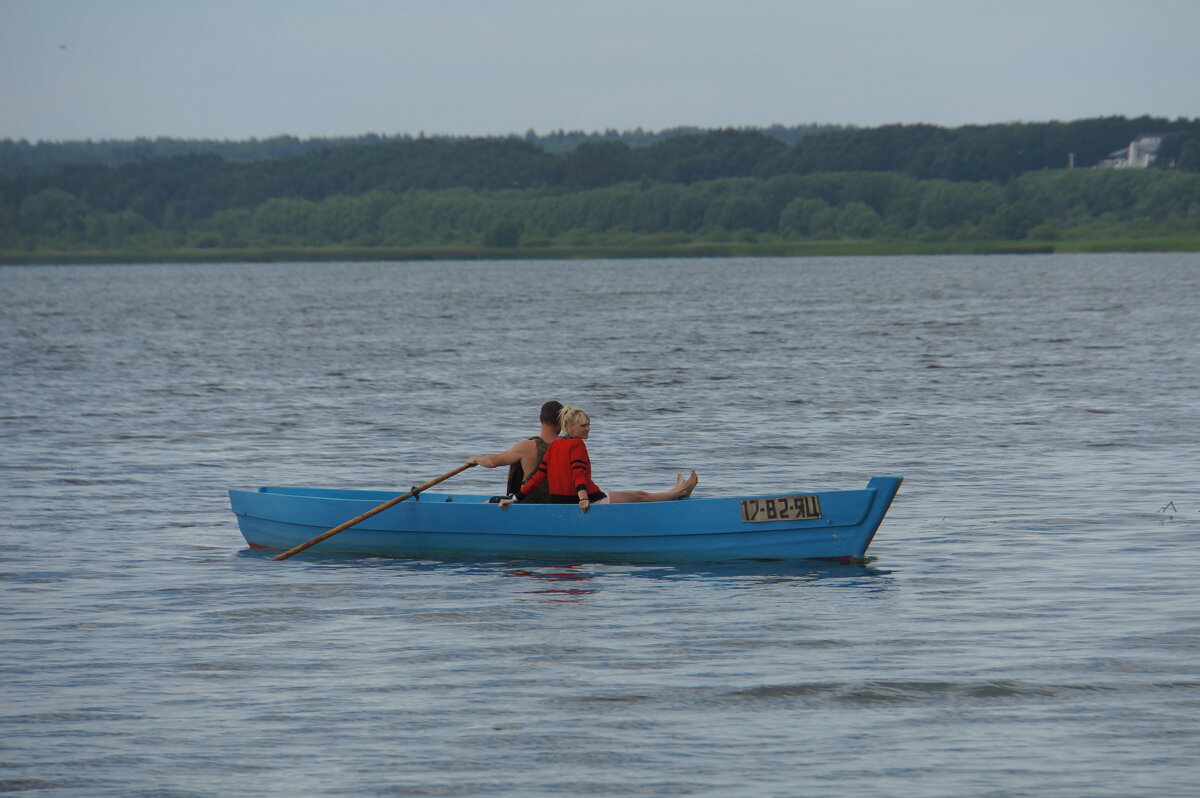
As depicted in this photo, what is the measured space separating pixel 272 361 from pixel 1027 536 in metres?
38.9

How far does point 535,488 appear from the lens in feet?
49.9

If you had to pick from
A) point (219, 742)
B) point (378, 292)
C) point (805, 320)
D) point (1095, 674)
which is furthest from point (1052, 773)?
point (378, 292)

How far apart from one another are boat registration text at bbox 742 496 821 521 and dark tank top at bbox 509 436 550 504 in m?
2.14

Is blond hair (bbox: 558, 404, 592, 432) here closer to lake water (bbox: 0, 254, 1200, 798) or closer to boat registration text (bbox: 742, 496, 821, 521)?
lake water (bbox: 0, 254, 1200, 798)

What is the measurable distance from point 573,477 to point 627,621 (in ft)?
7.90

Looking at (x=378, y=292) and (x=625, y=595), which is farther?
(x=378, y=292)

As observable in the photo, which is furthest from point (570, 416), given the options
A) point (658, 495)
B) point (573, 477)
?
point (658, 495)

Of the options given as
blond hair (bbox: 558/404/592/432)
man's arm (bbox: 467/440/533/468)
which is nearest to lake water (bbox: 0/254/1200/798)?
man's arm (bbox: 467/440/533/468)

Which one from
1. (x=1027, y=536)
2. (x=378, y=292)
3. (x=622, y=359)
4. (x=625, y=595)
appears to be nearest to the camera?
(x=625, y=595)

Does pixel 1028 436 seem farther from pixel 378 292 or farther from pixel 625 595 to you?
pixel 378 292

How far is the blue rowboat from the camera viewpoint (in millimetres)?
14258

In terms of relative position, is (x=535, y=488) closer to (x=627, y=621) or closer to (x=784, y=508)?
(x=784, y=508)

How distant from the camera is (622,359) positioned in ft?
168

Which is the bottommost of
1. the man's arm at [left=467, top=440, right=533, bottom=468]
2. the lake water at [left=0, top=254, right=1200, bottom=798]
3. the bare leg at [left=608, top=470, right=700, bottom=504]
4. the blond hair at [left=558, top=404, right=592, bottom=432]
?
the lake water at [left=0, top=254, right=1200, bottom=798]
